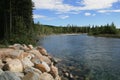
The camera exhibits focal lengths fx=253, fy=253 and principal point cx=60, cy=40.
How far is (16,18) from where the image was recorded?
45281mm

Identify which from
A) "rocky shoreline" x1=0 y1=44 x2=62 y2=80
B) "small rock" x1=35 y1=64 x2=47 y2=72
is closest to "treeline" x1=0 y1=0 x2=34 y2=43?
"rocky shoreline" x1=0 y1=44 x2=62 y2=80

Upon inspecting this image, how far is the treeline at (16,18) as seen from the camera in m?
43.2

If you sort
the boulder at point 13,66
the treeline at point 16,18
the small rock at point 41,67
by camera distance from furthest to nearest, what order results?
the treeline at point 16,18 < the small rock at point 41,67 < the boulder at point 13,66

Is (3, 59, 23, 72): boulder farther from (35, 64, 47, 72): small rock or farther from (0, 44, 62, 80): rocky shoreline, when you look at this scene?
(35, 64, 47, 72): small rock

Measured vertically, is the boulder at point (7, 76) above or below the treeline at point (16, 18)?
below

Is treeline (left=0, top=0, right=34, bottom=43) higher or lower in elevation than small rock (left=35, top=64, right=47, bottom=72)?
higher

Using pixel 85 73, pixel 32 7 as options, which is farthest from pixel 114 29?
pixel 85 73

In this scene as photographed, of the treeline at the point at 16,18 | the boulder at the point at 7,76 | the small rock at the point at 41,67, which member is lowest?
the small rock at the point at 41,67

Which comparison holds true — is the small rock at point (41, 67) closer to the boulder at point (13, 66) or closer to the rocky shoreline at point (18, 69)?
the rocky shoreline at point (18, 69)

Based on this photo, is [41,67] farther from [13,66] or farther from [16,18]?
[16,18]

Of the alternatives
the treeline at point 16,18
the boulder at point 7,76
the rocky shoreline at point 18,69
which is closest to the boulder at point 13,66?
the rocky shoreline at point 18,69

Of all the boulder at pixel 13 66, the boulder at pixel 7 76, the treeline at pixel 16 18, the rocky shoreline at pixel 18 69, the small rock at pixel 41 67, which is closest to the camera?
the boulder at pixel 7 76

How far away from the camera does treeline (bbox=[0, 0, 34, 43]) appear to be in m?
43.2

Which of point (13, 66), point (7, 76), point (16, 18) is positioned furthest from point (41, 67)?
point (16, 18)
